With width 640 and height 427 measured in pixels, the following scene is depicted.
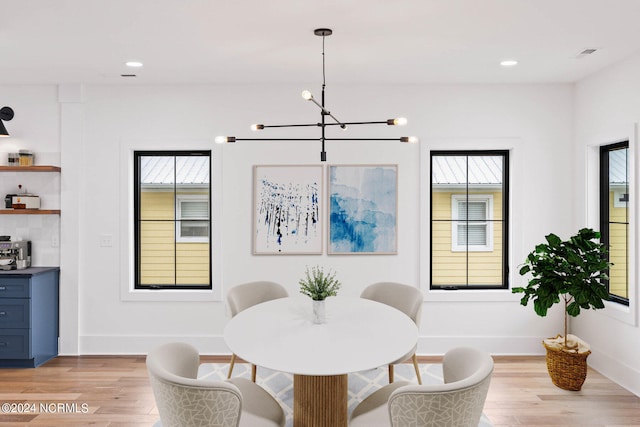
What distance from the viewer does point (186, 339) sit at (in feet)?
14.6

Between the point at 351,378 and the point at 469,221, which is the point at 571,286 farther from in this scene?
the point at 351,378

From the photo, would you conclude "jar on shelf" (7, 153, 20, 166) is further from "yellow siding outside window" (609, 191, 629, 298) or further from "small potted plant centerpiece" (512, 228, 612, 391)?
"yellow siding outside window" (609, 191, 629, 298)

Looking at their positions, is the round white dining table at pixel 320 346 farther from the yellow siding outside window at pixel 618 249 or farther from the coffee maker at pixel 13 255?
the coffee maker at pixel 13 255

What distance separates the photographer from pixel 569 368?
3.55 meters

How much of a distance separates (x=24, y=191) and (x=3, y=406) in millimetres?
1996

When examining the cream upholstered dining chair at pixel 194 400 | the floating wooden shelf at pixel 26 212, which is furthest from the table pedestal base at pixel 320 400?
the floating wooden shelf at pixel 26 212

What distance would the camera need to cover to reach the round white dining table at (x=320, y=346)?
210 cm

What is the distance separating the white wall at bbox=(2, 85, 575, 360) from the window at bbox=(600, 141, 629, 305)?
37 centimetres

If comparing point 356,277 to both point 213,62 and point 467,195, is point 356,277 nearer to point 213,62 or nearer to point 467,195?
point 467,195

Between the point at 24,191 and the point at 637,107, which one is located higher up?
the point at 637,107

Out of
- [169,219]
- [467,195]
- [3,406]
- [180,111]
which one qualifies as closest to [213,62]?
[180,111]

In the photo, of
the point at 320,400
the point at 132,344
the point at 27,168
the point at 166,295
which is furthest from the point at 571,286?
the point at 27,168

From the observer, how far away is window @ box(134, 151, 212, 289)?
4.61 meters

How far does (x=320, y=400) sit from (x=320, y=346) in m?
0.37
